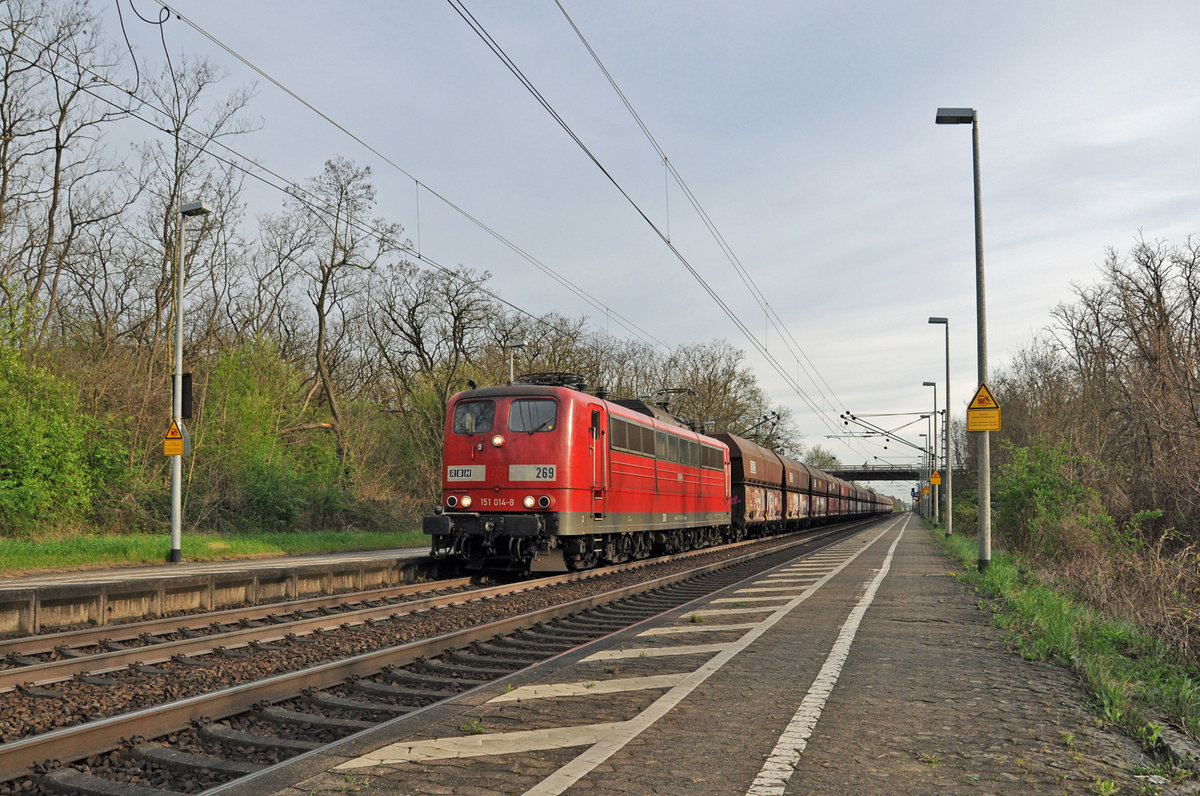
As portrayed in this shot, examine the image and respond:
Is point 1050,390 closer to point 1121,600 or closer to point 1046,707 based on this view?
point 1121,600

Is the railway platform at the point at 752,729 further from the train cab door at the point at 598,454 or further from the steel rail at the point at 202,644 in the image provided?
the train cab door at the point at 598,454

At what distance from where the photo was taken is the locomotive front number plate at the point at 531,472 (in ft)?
50.2

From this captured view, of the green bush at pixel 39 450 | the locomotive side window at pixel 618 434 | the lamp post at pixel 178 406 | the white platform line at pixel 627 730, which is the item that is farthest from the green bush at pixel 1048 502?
the green bush at pixel 39 450

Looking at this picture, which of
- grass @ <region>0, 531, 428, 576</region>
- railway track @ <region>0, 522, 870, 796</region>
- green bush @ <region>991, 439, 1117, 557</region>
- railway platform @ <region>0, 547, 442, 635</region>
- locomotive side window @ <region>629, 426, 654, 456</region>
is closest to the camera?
railway track @ <region>0, 522, 870, 796</region>

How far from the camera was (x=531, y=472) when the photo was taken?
15.4 meters

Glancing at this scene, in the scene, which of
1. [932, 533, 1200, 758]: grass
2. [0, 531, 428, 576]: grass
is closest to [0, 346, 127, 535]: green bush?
[0, 531, 428, 576]: grass

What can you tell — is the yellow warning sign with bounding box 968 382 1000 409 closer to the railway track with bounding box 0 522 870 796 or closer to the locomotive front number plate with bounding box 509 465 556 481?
the railway track with bounding box 0 522 870 796

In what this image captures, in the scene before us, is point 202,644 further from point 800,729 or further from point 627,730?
point 800,729

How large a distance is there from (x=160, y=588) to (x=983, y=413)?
12978 millimetres

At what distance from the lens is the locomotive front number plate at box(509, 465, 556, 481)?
15.3 metres

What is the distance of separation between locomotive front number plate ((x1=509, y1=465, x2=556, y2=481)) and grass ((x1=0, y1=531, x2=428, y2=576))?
26.8 feet

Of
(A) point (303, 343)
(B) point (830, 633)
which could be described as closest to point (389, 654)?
(B) point (830, 633)

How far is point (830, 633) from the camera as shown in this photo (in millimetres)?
9500

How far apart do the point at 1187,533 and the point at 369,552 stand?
711 inches
